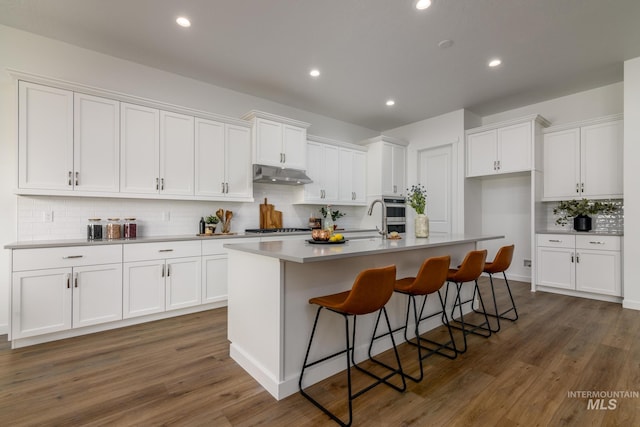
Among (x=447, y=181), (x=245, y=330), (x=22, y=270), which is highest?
(x=447, y=181)

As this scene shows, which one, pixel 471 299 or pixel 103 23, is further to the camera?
pixel 471 299

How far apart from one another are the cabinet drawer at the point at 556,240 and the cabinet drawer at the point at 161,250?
16.0ft

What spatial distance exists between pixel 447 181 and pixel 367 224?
1.71m

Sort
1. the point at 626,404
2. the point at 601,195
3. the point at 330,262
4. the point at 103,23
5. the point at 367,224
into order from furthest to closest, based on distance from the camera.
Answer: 1. the point at 367,224
2. the point at 601,195
3. the point at 103,23
4. the point at 330,262
5. the point at 626,404

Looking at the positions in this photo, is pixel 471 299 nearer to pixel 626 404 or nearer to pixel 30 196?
pixel 626 404

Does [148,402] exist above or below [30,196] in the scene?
below

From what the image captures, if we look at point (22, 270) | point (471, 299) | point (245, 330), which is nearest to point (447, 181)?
point (471, 299)

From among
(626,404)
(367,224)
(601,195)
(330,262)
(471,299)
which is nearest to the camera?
(626,404)

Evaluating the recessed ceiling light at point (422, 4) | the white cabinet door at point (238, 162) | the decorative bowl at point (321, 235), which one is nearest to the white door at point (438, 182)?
the recessed ceiling light at point (422, 4)

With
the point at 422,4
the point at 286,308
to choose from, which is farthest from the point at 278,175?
the point at 286,308

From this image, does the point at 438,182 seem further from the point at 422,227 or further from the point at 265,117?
the point at 265,117

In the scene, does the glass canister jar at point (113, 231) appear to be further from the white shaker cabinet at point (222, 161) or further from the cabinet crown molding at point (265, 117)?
the cabinet crown molding at point (265, 117)

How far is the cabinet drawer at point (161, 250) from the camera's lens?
3.10 meters

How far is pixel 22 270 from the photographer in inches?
101
